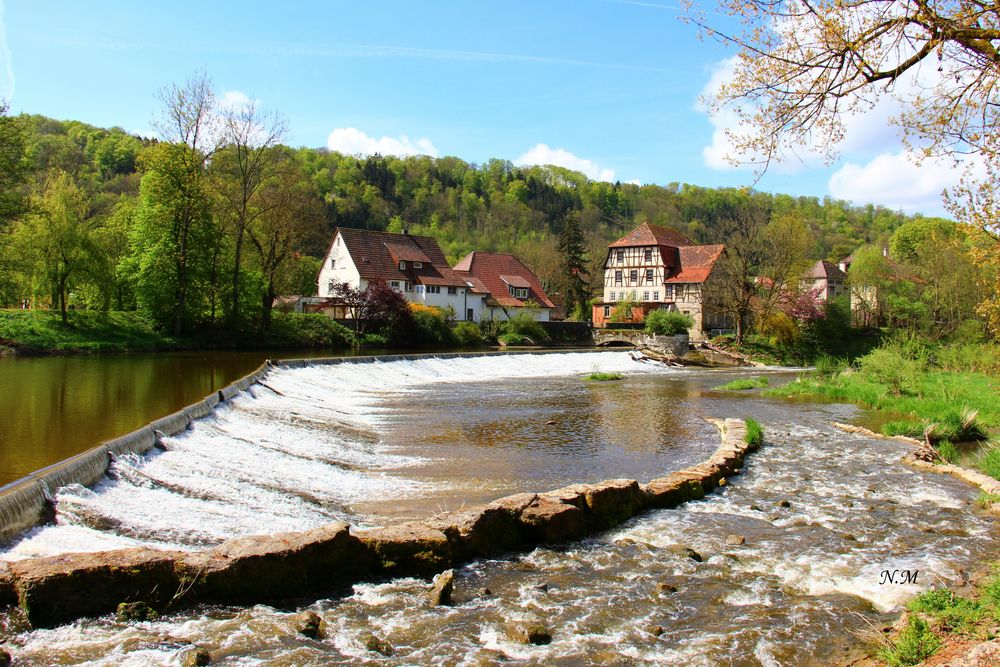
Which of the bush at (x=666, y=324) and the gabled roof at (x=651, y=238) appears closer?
the bush at (x=666, y=324)

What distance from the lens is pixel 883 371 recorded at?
A: 74.1 feet

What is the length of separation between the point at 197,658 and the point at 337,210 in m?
89.8

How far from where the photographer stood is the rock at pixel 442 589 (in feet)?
20.1

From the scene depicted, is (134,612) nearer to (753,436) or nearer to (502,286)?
(753,436)

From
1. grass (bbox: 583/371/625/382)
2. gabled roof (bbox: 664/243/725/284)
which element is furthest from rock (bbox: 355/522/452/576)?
gabled roof (bbox: 664/243/725/284)

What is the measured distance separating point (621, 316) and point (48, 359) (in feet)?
145

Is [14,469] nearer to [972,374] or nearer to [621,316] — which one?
[972,374]

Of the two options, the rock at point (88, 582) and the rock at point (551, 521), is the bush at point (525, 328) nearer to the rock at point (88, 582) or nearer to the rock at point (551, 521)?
the rock at point (551, 521)

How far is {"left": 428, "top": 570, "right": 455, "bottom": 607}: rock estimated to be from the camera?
612 cm

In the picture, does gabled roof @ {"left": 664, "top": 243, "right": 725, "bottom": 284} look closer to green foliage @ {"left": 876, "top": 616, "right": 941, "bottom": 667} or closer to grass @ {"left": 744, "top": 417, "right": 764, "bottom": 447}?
grass @ {"left": 744, "top": 417, "right": 764, "bottom": 447}

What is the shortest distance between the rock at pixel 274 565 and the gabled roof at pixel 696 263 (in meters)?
56.0

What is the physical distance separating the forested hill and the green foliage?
33.7 m

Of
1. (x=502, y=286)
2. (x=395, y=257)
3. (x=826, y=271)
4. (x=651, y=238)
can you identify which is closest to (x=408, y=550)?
(x=395, y=257)

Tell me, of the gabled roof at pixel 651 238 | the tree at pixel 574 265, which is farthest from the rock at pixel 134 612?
the gabled roof at pixel 651 238
